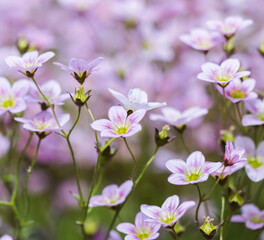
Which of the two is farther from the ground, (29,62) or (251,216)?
(29,62)

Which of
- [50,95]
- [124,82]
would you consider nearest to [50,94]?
[50,95]

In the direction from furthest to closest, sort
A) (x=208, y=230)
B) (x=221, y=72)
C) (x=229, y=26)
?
(x=229, y=26) → (x=221, y=72) → (x=208, y=230)

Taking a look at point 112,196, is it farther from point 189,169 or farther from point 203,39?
point 203,39

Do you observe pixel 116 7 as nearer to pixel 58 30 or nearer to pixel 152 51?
pixel 152 51

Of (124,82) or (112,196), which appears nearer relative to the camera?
(112,196)

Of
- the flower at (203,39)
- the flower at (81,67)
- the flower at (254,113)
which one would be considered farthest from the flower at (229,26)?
the flower at (81,67)

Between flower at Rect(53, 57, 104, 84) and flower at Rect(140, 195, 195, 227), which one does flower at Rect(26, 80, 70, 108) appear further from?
flower at Rect(140, 195, 195, 227)

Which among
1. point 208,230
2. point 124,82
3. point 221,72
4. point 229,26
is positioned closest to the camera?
point 208,230

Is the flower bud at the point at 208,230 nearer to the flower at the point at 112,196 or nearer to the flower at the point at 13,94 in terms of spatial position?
the flower at the point at 112,196
